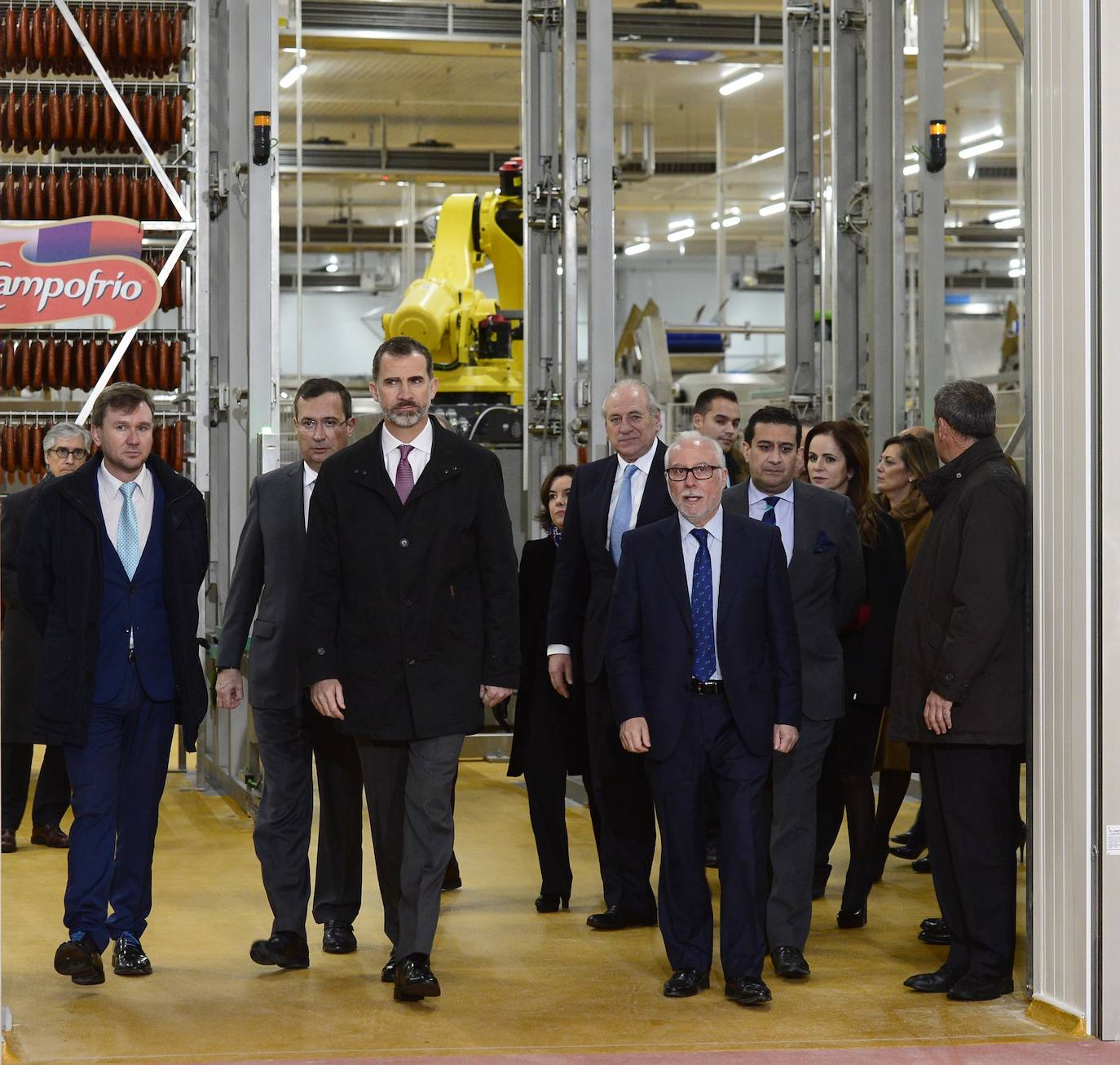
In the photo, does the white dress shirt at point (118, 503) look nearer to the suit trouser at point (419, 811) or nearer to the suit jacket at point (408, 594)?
the suit jacket at point (408, 594)

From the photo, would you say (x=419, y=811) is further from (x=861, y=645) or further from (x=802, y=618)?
(x=861, y=645)

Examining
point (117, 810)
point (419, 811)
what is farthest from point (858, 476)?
point (117, 810)

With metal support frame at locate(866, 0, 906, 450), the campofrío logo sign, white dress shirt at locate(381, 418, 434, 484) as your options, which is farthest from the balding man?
the campofrío logo sign

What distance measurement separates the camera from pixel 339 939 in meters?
5.63

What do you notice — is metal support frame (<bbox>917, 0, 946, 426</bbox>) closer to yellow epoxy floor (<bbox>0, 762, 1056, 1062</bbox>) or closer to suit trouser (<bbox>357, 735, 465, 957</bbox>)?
yellow epoxy floor (<bbox>0, 762, 1056, 1062</bbox>)

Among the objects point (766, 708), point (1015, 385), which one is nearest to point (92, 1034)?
point (766, 708)

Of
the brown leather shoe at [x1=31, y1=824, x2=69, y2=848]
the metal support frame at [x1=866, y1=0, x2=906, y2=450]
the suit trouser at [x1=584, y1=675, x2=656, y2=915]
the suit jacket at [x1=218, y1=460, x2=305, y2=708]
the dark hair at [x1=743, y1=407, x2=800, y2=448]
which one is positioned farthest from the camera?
the metal support frame at [x1=866, y1=0, x2=906, y2=450]

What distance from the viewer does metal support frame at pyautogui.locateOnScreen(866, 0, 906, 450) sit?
908 cm

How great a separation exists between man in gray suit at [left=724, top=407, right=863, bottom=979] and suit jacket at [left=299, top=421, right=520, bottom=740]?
962 millimetres

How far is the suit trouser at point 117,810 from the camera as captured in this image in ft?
17.0

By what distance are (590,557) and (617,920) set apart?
127cm

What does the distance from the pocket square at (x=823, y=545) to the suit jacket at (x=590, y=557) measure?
62 cm

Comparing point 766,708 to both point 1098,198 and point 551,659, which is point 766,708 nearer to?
point 551,659

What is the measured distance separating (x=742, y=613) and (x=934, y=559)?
623 millimetres
